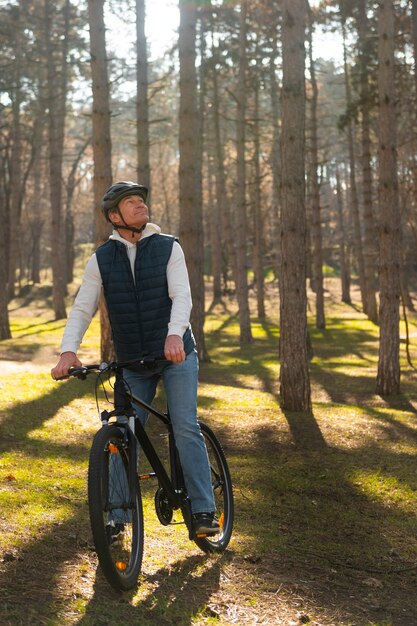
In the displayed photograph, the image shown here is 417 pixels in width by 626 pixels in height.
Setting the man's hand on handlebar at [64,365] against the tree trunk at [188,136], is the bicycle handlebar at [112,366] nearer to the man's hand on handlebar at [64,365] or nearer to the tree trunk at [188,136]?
the man's hand on handlebar at [64,365]

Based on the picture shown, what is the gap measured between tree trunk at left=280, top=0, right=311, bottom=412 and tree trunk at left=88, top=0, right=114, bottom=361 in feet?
16.8

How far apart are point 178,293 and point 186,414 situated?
0.75 metres

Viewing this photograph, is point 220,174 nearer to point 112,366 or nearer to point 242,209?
point 242,209

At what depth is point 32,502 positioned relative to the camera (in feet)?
20.9

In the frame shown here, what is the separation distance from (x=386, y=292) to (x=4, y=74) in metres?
26.8

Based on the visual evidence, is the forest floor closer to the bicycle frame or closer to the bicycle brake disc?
the bicycle brake disc

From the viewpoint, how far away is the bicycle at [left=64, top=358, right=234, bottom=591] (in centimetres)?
412

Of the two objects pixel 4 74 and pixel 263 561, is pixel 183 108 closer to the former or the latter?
pixel 263 561

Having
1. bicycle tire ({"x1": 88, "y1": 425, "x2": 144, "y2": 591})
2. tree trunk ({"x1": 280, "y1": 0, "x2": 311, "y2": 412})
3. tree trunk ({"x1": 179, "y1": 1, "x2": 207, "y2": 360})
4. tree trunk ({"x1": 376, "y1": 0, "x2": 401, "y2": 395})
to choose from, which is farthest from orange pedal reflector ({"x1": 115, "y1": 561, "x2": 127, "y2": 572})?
tree trunk ({"x1": 179, "y1": 1, "x2": 207, "y2": 360})

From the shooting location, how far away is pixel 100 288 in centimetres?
491

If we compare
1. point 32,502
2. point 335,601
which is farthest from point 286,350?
point 335,601

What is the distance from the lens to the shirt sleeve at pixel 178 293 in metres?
4.55

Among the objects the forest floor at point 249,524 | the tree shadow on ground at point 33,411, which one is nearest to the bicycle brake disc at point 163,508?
the forest floor at point 249,524

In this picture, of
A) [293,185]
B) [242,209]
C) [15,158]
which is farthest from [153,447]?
[15,158]
